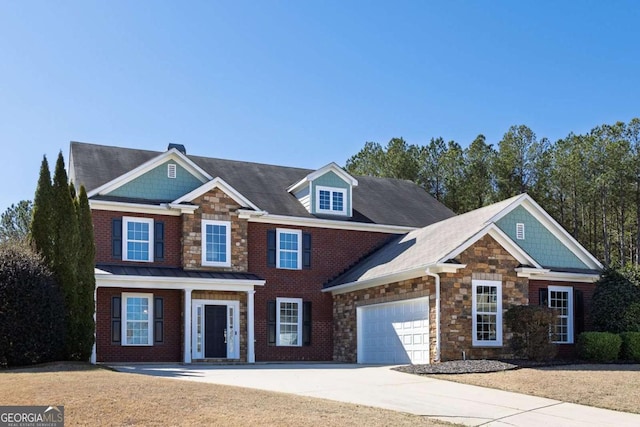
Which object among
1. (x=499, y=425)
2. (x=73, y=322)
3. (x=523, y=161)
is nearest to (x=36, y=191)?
(x=73, y=322)

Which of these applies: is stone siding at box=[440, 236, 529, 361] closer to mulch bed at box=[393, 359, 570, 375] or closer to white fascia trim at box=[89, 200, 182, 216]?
mulch bed at box=[393, 359, 570, 375]

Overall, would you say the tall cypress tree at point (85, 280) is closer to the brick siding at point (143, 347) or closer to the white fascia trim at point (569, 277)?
the brick siding at point (143, 347)

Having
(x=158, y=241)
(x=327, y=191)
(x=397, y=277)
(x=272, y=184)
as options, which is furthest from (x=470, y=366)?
(x=272, y=184)

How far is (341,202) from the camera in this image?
31.0 meters

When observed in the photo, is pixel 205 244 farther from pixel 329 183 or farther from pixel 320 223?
pixel 329 183

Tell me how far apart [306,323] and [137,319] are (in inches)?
252

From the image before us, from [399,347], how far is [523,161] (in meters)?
25.5

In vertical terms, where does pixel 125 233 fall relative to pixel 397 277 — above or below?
above

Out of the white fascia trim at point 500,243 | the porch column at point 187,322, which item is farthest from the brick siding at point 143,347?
the white fascia trim at point 500,243

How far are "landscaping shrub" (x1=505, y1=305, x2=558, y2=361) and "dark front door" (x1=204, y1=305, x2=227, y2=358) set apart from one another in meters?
9.83

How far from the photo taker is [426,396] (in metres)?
16.2

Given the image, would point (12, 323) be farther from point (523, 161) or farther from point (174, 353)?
point (523, 161)

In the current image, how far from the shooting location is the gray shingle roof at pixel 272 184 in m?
28.9

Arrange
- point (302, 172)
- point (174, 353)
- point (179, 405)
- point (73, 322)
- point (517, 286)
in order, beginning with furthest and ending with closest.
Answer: point (302, 172)
point (174, 353)
point (517, 286)
point (73, 322)
point (179, 405)
